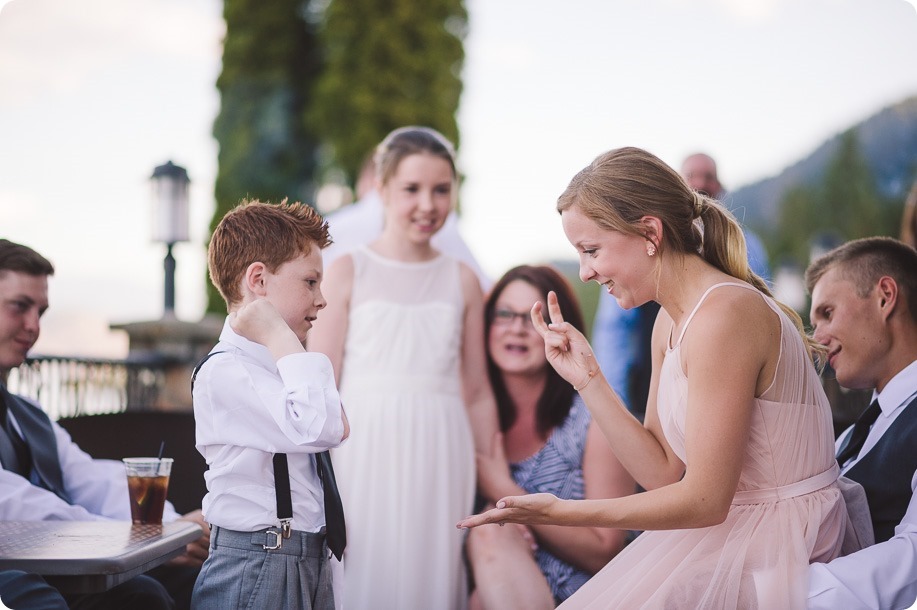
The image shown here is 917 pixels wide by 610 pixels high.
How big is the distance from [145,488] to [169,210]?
16.4ft

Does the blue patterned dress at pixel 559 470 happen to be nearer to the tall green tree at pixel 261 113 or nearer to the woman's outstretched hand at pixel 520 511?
the woman's outstretched hand at pixel 520 511

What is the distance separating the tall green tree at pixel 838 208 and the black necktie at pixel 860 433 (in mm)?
19684

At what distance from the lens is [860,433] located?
2.44 meters

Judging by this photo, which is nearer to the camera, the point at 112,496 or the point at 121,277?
the point at 112,496

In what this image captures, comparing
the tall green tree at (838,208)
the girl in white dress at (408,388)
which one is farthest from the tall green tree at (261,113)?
the girl in white dress at (408,388)

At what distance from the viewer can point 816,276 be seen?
8.38 ft

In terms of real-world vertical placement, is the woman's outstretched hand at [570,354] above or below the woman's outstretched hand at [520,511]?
above

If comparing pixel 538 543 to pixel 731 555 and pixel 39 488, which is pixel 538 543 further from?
pixel 39 488

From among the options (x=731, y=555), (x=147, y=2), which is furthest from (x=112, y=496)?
(x=147, y=2)

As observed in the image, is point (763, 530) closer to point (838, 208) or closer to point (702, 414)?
point (702, 414)

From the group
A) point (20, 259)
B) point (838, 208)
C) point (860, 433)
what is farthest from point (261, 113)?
point (838, 208)

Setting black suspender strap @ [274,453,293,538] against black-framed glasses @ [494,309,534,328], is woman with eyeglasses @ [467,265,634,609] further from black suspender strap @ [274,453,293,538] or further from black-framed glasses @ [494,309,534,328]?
black suspender strap @ [274,453,293,538]

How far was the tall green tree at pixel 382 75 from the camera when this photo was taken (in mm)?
15078

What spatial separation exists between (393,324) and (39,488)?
1284 millimetres
